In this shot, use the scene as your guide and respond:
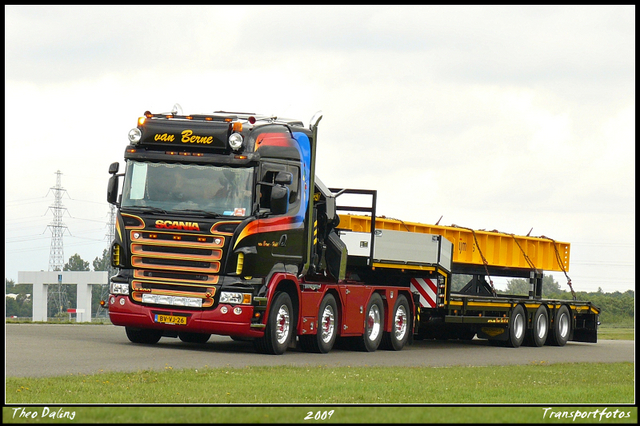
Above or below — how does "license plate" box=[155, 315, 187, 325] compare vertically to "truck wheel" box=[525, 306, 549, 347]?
above

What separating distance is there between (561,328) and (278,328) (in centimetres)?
1271

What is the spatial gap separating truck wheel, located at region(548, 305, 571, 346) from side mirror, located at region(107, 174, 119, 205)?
14.5 m

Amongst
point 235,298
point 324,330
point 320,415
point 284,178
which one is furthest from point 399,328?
point 320,415

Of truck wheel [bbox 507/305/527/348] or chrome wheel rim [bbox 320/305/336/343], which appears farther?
truck wheel [bbox 507/305/527/348]

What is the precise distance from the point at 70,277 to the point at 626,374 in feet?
131

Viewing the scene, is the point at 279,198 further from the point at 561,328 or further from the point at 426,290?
the point at 561,328

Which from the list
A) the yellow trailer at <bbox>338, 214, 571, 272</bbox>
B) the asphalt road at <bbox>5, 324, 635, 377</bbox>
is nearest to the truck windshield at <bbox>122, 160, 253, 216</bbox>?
the asphalt road at <bbox>5, 324, 635, 377</bbox>

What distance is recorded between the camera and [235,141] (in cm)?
1648

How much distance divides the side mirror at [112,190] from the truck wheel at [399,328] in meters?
6.97

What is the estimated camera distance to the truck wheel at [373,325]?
20.1 metres

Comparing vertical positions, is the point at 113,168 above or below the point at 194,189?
above

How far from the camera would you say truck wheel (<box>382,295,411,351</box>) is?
833 inches

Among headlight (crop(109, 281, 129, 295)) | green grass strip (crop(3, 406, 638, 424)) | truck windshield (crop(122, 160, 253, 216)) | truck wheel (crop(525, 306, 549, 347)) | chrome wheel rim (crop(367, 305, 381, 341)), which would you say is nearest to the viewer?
green grass strip (crop(3, 406, 638, 424))

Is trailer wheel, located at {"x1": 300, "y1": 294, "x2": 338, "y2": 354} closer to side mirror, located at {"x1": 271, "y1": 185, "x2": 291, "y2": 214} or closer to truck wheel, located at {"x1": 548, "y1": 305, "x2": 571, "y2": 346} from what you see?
side mirror, located at {"x1": 271, "y1": 185, "x2": 291, "y2": 214}
